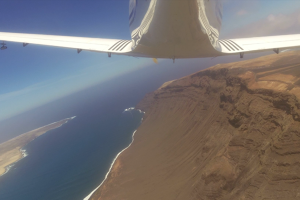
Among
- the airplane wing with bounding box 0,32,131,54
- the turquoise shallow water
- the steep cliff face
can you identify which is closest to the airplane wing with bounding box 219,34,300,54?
the airplane wing with bounding box 0,32,131,54

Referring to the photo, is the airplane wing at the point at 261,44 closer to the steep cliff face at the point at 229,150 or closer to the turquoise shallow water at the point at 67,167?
the steep cliff face at the point at 229,150

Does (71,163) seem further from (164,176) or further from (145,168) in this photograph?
(164,176)

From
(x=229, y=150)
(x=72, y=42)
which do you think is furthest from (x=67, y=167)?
(x=72, y=42)

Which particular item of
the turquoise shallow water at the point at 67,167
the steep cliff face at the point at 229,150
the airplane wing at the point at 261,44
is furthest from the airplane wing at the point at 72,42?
the turquoise shallow water at the point at 67,167

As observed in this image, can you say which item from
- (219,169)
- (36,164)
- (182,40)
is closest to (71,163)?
(36,164)

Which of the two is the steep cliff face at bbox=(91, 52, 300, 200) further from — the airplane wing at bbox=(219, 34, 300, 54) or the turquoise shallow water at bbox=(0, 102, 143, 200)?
the airplane wing at bbox=(219, 34, 300, 54)
